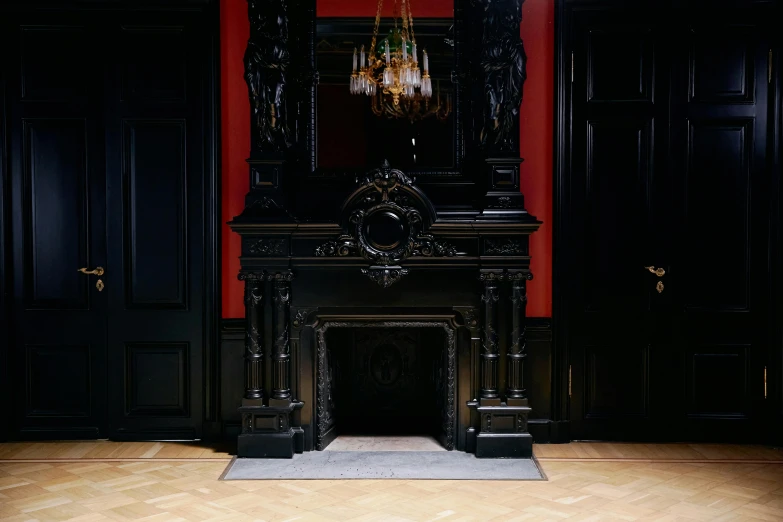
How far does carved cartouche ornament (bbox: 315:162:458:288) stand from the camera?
414 centimetres

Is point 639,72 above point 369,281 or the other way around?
above

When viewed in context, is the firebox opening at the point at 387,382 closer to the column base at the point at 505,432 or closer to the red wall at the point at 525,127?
the column base at the point at 505,432

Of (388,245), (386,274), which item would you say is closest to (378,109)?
(388,245)

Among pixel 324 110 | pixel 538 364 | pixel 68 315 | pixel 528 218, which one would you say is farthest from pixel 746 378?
pixel 68 315

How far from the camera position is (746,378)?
455cm

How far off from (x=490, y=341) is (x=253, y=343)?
1346mm

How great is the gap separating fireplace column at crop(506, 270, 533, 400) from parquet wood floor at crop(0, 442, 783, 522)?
16.2 inches

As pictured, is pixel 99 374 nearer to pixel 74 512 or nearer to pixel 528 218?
pixel 74 512

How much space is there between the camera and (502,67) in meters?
4.12

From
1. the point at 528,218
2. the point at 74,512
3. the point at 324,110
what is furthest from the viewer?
the point at 324,110

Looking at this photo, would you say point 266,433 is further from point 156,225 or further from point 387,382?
point 156,225

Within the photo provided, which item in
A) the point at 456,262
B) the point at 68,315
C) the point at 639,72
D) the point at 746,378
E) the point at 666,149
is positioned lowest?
the point at 746,378

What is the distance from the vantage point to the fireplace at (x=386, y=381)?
4.57m

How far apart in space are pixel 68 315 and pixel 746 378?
418 centimetres
